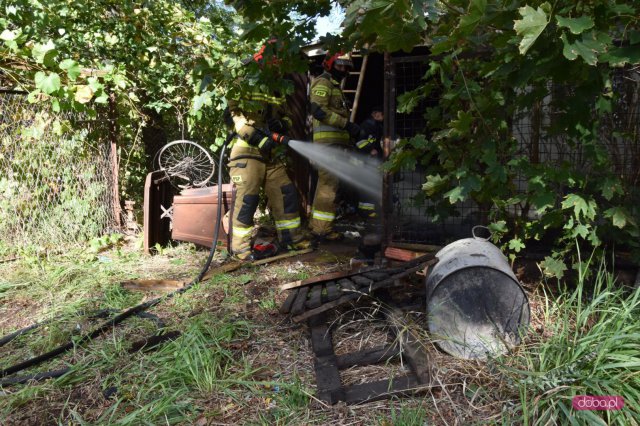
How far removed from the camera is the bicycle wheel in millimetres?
5777

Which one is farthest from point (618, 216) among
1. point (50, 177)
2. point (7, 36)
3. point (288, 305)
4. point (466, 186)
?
point (50, 177)

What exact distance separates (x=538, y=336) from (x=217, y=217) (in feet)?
10.6

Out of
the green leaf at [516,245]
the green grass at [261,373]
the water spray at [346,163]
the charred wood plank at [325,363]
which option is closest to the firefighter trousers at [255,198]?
the water spray at [346,163]

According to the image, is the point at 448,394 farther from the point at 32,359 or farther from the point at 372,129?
the point at 372,129

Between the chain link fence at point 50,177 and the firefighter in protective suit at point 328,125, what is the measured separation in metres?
2.77

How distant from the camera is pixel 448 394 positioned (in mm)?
2225

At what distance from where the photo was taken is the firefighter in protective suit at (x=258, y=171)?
4844mm

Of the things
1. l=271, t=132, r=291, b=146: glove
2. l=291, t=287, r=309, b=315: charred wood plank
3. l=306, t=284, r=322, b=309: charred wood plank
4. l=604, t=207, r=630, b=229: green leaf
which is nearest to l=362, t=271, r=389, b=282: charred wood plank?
l=306, t=284, r=322, b=309: charred wood plank

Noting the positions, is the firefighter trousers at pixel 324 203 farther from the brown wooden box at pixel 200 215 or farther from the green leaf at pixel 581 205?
the green leaf at pixel 581 205

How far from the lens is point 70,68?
12.7 feet

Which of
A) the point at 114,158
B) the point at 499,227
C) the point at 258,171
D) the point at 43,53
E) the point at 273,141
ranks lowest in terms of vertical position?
the point at 499,227

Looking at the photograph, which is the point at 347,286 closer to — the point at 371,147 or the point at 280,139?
the point at 280,139

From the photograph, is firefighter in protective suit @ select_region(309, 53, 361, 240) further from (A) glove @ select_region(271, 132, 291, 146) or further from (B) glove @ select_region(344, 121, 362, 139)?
(A) glove @ select_region(271, 132, 291, 146)

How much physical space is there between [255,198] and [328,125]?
4.35ft
